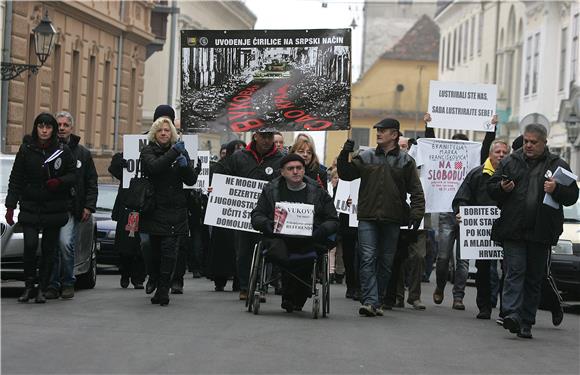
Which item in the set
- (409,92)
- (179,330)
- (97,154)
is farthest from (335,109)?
(409,92)

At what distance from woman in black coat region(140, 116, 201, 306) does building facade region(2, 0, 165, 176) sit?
47.7ft

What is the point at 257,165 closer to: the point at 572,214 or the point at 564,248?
the point at 564,248

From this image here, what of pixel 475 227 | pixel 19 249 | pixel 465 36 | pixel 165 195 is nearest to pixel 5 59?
pixel 19 249

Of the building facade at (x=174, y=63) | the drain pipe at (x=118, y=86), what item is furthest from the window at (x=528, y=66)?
the drain pipe at (x=118, y=86)

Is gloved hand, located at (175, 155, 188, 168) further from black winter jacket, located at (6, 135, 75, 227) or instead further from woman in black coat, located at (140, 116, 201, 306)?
black winter jacket, located at (6, 135, 75, 227)

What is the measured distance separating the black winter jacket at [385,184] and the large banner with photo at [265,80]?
5.30ft

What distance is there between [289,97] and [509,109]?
4793cm

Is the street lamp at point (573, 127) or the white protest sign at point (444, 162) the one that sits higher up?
the street lamp at point (573, 127)

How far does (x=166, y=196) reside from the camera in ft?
45.8

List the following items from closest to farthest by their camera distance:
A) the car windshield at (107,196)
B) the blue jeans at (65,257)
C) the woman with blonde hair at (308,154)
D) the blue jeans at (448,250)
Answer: the blue jeans at (65,257) → the woman with blonde hair at (308,154) → the blue jeans at (448,250) → the car windshield at (107,196)

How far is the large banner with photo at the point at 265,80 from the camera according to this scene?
51.4 ft

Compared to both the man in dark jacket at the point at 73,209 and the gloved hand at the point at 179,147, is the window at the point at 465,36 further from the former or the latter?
the gloved hand at the point at 179,147

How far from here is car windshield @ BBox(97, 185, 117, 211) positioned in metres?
21.8

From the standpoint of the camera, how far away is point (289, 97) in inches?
619
